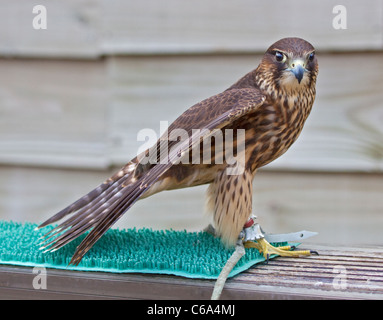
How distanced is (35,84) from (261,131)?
6.13 feet

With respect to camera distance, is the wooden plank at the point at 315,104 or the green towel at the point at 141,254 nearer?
the green towel at the point at 141,254

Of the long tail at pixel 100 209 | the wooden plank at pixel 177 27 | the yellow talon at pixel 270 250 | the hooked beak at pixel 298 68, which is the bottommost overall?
the yellow talon at pixel 270 250

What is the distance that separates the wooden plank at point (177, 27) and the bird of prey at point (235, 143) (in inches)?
40.6

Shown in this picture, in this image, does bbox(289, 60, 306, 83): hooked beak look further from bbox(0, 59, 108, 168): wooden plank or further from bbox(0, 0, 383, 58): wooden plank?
bbox(0, 59, 108, 168): wooden plank

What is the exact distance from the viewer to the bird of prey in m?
1.86

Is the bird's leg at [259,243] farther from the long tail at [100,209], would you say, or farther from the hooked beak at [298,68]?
the hooked beak at [298,68]

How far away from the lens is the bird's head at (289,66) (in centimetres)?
187

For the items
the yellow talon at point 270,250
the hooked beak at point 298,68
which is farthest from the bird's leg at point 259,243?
the hooked beak at point 298,68

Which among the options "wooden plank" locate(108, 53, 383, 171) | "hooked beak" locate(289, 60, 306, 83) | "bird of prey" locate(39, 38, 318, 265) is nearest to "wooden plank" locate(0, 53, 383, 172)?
"wooden plank" locate(108, 53, 383, 171)

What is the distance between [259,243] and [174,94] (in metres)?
1.40

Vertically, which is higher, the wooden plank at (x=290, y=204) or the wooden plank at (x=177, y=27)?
the wooden plank at (x=177, y=27)

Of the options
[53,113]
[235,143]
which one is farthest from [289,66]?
[53,113]

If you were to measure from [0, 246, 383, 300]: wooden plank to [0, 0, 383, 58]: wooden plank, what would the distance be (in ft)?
4.87
